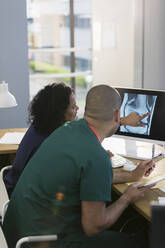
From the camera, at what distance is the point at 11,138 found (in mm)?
3289

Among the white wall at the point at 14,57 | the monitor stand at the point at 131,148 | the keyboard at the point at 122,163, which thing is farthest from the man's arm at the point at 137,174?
the white wall at the point at 14,57

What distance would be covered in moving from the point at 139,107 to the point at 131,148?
319 millimetres

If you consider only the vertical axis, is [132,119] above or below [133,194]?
above

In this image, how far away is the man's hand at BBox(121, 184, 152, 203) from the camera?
6.56 feet

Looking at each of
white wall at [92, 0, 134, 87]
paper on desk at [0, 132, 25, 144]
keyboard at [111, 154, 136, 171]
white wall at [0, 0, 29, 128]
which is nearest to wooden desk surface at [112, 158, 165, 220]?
keyboard at [111, 154, 136, 171]

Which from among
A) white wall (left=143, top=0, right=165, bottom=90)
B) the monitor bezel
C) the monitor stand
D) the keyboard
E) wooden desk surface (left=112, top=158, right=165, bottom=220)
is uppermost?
white wall (left=143, top=0, right=165, bottom=90)

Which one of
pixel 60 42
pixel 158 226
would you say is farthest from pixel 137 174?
pixel 60 42

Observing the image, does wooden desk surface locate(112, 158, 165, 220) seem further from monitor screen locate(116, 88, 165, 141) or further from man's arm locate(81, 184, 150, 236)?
monitor screen locate(116, 88, 165, 141)

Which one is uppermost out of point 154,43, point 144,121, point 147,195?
point 154,43

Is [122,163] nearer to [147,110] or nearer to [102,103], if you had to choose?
[147,110]

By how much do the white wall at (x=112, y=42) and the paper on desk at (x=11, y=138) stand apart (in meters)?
3.33

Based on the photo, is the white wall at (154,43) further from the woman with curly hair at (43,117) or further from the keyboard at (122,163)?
the woman with curly hair at (43,117)

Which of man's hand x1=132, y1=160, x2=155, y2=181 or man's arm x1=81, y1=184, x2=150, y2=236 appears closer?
man's arm x1=81, y1=184, x2=150, y2=236

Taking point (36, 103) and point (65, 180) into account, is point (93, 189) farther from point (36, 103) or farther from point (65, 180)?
point (36, 103)
